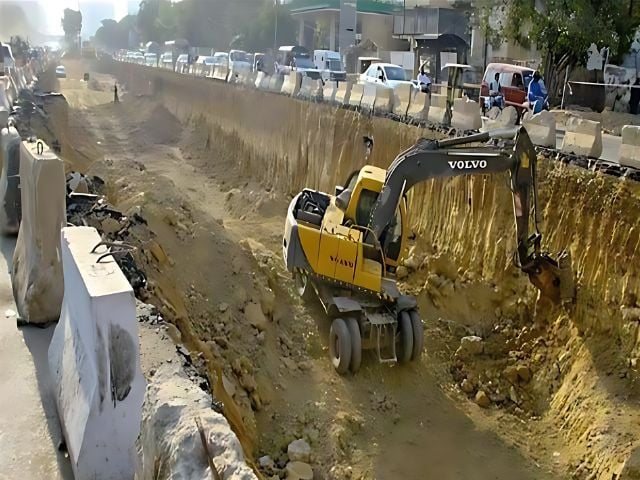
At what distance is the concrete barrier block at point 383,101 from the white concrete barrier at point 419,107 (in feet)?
3.17

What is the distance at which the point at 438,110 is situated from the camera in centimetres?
1680

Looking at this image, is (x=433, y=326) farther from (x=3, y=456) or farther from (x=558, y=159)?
(x=3, y=456)

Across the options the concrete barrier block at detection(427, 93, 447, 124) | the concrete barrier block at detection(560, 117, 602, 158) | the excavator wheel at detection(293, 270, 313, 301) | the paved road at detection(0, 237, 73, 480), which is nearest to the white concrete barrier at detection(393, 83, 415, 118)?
the concrete barrier block at detection(427, 93, 447, 124)

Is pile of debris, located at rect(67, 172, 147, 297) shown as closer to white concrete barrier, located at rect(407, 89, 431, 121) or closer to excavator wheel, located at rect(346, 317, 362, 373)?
excavator wheel, located at rect(346, 317, 362, 373)

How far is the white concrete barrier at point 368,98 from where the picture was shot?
759 inches

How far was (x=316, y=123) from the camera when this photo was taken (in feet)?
71.0

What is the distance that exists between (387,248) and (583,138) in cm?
395

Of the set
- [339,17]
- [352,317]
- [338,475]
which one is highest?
[339,17]

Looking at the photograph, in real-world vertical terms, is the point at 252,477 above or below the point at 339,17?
below

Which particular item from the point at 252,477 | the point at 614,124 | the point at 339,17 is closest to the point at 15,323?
the point at 252,477

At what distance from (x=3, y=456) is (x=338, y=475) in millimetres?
4450

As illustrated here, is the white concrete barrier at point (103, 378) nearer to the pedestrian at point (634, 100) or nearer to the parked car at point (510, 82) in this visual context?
the parked car at point (510, 82)

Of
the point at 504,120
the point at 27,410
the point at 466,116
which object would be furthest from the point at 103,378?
the point at 466,116

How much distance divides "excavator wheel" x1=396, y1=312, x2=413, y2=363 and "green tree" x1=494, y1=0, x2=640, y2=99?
1549cm
